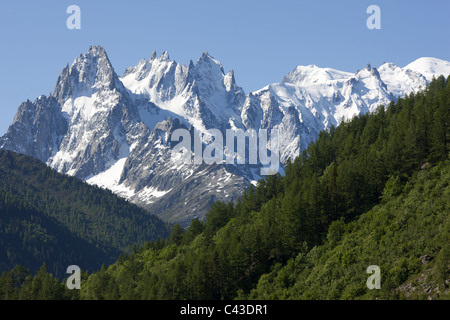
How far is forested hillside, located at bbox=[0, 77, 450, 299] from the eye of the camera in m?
77.2

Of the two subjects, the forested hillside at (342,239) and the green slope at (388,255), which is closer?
the green slope at (388,255)

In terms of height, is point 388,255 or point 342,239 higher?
point 342,239

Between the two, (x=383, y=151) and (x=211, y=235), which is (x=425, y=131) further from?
(x=211, y=235)

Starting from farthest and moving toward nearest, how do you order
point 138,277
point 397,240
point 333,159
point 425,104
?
point 333,159
point 425,104
point 138,277
point 397,240

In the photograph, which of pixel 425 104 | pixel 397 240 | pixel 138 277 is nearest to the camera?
pixel 397 240

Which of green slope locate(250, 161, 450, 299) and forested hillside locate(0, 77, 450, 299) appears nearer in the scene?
green slope locate(250, 161, 450, 299)

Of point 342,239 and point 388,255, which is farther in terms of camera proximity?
point 342,239

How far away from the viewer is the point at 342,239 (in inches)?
3607

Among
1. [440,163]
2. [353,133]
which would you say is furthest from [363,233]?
[353,133]

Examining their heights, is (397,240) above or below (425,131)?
below

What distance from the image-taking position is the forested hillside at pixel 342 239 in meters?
77.2

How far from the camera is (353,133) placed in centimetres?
13275
